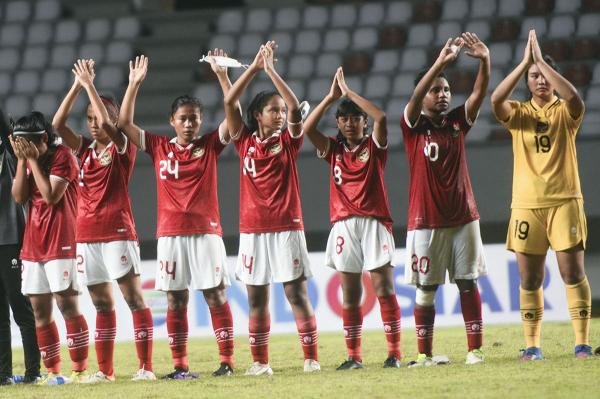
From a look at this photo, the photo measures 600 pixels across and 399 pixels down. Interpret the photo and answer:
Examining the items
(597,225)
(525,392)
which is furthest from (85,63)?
(597,225)

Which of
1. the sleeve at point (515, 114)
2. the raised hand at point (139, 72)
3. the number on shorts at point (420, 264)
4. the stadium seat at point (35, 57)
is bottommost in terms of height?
the number on shorts at point (420, 264)

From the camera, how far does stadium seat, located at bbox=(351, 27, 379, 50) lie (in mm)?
15961

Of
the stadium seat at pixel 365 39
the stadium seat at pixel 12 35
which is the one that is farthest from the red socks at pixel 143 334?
the stadium seat at pixel 12 35

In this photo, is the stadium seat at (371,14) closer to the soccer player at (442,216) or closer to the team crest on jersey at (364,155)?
the team crest on jersey at (364,155)

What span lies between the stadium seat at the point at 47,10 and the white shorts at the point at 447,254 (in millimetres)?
12397

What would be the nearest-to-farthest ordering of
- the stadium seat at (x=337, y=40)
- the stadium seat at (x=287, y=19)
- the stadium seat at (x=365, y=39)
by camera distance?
the stadium seat at (x=365, y=39), the stadium seat at (x=337, y=40), the stadium seat at (x=287, y=19)

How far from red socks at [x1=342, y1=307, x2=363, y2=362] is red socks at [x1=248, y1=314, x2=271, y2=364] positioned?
0.52 metres

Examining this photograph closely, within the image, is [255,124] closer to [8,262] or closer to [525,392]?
[8,262]

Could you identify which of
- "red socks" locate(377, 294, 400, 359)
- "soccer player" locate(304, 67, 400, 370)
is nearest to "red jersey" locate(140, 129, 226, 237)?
"soccer player" locate(304, 67, 400, 370)

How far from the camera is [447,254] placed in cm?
698

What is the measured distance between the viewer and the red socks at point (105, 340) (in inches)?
286

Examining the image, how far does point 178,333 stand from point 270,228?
Answer: 92cm

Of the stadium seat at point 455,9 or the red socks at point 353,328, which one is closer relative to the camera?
the red socks at point 353,328

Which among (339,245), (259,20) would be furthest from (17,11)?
(339,245)
